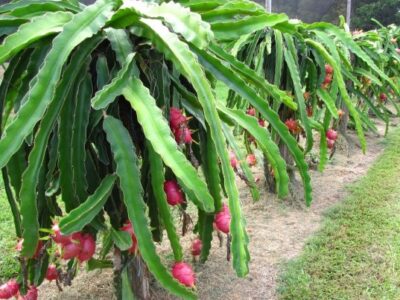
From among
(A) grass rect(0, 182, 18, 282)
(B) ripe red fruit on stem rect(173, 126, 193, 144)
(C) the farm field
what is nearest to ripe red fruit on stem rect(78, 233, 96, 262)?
(C) the farm field

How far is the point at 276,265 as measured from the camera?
238cm

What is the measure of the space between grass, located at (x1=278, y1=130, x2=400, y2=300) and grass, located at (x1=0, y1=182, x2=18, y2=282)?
1.41 meters

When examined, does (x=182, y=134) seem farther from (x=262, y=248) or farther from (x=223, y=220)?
(x=262, y=248)

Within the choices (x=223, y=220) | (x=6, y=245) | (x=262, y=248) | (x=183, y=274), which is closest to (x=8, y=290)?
(x=183, y=274)

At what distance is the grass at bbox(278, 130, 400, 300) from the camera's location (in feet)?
7.16

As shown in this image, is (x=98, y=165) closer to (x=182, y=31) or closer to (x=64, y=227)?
(x=64, y=227)

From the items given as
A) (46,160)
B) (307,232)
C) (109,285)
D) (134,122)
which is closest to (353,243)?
(307,232)

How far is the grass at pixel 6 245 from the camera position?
7.75 feet

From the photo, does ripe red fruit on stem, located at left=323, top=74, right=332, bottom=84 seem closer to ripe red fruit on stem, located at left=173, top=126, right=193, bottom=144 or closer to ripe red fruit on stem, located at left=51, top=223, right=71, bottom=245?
ripe red fruit on stem, located at left=173, top=126, right=193, bottom=144

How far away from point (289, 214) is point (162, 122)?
202cm

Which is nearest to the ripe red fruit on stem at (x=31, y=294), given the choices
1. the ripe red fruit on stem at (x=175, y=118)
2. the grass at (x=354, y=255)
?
the ripe red fruit on stem at (x=175, y=118)

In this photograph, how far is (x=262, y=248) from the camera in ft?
8.38

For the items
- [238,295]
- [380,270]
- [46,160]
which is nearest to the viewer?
[46,160]

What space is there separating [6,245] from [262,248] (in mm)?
1544
